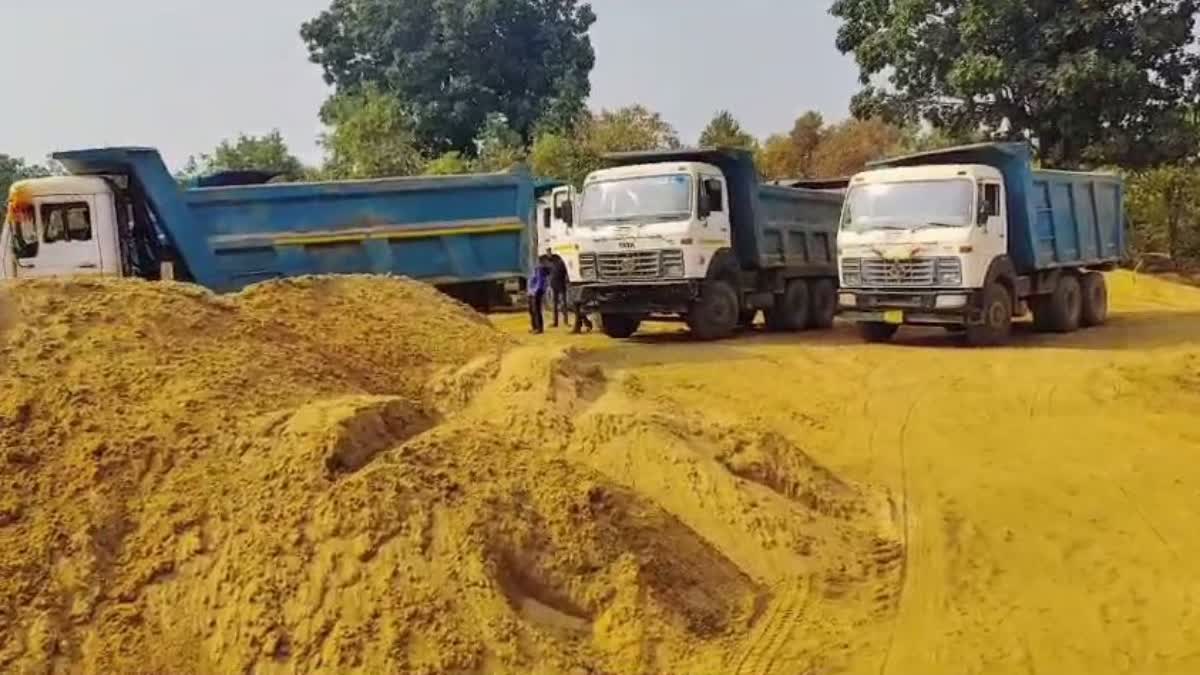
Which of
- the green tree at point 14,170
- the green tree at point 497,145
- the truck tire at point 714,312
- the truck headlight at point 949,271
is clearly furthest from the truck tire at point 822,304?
the green tree at point 14,170

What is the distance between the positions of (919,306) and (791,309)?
3352 mm

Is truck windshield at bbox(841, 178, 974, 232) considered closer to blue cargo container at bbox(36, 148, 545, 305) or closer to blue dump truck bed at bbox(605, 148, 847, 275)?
blue dump truck bed at bbox(605, 148, 847, 275)

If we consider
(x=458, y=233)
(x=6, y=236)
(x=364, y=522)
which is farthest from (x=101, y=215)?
(x=364, y=522)

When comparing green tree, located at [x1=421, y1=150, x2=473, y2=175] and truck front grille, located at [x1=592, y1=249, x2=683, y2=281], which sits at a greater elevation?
green tree, located at [x1=421, y1=150, x2=473, y2=175]

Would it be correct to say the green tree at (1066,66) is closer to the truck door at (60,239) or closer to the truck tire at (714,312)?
the truck tire at (714,312)

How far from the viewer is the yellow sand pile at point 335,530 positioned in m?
5.29

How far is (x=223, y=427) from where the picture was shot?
6.27 m

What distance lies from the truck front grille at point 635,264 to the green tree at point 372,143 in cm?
1755

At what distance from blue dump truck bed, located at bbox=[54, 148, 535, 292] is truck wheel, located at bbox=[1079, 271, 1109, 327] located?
7.97 m

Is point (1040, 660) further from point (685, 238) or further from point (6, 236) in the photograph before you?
point (6, 236)

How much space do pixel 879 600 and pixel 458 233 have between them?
1282 centimetres

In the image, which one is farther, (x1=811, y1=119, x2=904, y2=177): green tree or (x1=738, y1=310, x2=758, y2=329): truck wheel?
(x1=811, y1=119, x2=904, y2=177): green tree

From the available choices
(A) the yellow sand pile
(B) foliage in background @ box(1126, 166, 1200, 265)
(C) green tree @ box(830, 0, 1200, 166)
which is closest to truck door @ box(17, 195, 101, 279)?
(A) the yellow sand pile

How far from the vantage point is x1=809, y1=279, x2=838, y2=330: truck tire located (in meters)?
19.5
